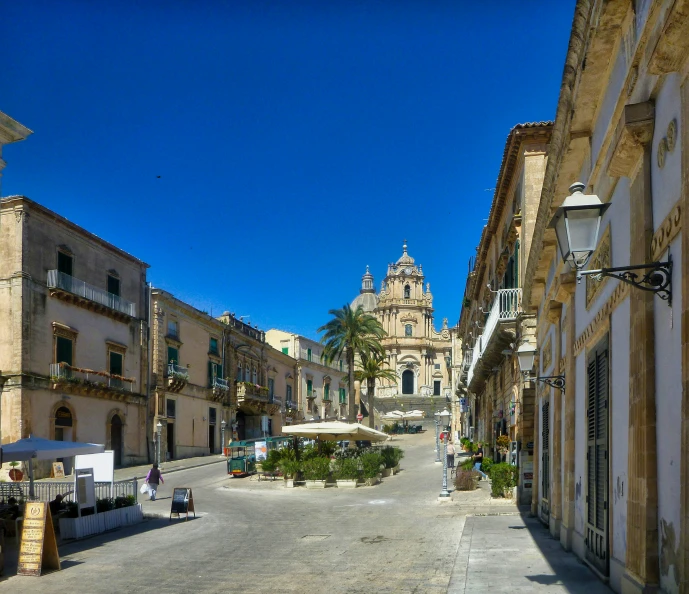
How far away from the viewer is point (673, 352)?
5660 mm

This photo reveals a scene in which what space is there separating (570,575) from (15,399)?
86.7ft

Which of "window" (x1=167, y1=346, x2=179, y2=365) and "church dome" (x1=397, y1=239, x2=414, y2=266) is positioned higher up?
"church dome" (x1=397, y1=239, x2=414, y2=266)

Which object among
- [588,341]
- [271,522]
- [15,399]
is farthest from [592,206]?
[15,399]

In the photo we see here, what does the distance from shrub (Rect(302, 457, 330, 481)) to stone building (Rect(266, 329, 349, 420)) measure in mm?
37690

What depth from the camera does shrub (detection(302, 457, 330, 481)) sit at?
26.0 meters

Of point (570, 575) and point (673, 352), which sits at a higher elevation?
point (673, 352)

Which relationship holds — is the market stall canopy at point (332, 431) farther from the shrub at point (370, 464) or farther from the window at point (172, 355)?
the window at point (172, 355)

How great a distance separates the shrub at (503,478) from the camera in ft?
65.1

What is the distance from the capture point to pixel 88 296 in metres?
35.8

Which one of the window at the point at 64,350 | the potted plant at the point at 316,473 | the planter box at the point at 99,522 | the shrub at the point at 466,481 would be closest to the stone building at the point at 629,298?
the planter box at the point at 99,522

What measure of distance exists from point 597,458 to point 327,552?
5.55m

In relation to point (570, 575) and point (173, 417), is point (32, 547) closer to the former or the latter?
point (570, 575)

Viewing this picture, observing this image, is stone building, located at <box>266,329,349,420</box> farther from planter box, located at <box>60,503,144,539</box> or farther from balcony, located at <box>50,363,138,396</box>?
planter box, located at <box>60,503,144,539</box>

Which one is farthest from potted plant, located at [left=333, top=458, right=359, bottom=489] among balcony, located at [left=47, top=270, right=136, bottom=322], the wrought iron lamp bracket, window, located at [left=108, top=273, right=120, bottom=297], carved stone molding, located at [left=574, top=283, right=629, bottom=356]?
the wrought iron lamp bracket
